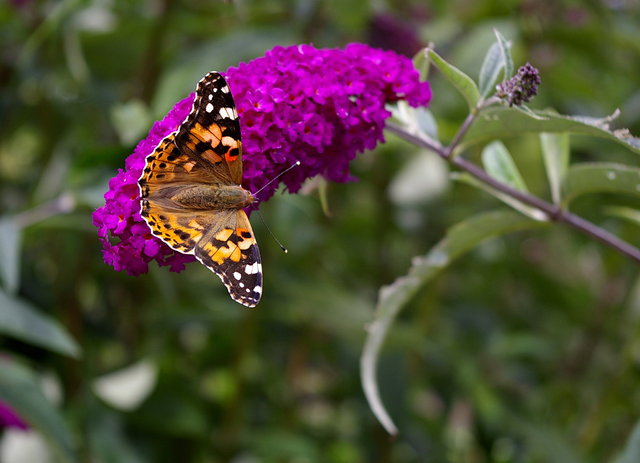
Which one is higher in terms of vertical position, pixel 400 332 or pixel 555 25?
pixel 555 25

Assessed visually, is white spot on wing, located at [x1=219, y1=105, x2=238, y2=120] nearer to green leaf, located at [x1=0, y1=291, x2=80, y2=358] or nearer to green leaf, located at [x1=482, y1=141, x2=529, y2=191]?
green leaf, located at [x1=482, y1=141, x2=529, y2=191]

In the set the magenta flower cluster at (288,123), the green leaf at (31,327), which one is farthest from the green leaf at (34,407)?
the magenta flower cluster at (288,123)

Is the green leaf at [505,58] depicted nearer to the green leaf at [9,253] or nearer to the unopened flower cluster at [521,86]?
the unopened flower cluster at [521,86]

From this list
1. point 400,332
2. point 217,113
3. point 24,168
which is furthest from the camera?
point 24,168

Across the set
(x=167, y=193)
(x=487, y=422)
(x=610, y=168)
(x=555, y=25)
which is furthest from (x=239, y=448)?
(x=555, y=25)

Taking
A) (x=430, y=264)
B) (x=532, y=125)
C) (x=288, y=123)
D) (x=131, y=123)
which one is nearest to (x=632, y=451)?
(x=430, y=264)

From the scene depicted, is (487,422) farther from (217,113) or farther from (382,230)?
(217,113)
